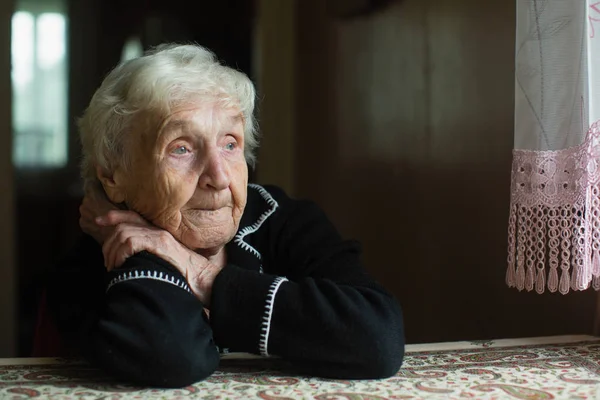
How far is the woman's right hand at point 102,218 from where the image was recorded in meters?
1.33

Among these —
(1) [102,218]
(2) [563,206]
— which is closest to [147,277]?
(1) [102,218]

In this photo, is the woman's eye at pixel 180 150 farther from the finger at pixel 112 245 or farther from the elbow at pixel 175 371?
the elbow at pixel 175 371

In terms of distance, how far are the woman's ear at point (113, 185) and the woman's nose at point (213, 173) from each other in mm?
178

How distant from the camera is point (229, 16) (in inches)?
112

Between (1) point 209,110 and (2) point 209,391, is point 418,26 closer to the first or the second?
(1) point 209,110

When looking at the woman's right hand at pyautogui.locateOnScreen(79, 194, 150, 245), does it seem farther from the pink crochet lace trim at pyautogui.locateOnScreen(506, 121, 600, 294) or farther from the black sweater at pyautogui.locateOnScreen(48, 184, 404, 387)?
the pink crochet lace trim at pyautogui.locateOnScreen(506, 121, 600, 294)

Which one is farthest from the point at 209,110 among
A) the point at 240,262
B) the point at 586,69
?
the point at 586,69

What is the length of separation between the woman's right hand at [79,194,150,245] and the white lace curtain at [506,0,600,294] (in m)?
0.73

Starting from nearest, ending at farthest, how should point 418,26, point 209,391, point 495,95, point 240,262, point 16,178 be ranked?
1. point 209,391
2. point 240,262
3. point 495,95
4. point 418,26
5. point 16,178

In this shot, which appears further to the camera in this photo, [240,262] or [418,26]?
[418,26]

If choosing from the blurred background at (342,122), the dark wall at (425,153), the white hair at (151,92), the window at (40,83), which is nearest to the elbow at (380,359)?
the white hair at (151,92)

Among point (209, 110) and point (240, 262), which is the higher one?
point (209, 110)

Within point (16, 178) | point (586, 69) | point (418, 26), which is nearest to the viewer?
point (586, 69)

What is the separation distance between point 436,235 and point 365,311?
1.32m
